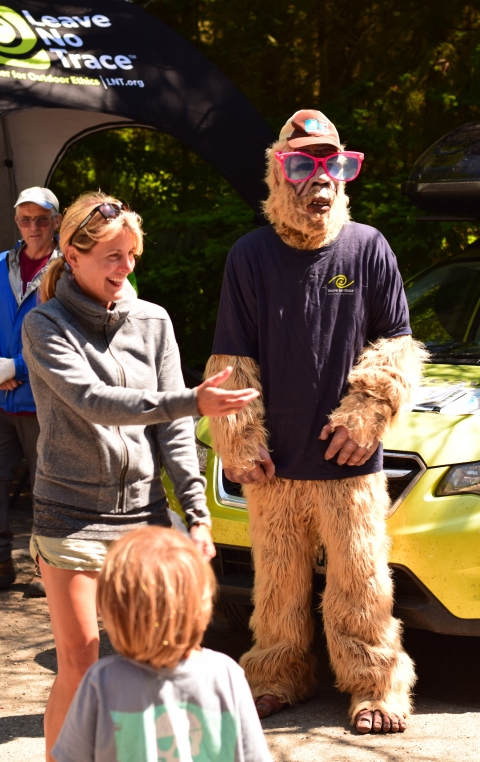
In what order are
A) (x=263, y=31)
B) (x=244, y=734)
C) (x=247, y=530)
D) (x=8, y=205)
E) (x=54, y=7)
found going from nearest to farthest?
(x=244, y=734) < (x=247, y=530) < (x=54, y=7) < (x=8, y=205) < (x=263, y=31)

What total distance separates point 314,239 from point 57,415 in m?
1.43

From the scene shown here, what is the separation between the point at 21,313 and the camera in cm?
598

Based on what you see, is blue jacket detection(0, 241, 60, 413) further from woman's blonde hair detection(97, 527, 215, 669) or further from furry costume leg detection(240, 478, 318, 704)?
woman's blonde hair detection(97, 527, 215, 669)

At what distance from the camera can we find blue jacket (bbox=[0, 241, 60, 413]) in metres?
5.93

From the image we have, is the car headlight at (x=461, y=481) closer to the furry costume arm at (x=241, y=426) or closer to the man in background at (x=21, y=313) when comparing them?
the furry costume arm at (x=241, y=426)

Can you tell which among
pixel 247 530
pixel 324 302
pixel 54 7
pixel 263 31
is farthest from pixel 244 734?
pixel 263 31

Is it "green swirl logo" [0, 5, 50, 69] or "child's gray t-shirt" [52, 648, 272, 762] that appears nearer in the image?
"child's gray t-shirt" [52, 648, 272, 762]

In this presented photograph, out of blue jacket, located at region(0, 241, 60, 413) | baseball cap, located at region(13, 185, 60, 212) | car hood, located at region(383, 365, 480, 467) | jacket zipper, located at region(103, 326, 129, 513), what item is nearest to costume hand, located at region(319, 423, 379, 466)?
car hood, located at region(383, 365, 480, 467)

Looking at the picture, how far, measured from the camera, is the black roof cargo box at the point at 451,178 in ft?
17.9

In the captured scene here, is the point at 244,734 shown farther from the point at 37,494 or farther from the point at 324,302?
the point at 324,302

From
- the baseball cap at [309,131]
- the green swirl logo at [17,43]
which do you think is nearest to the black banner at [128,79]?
the green swirl logo at [17,43]

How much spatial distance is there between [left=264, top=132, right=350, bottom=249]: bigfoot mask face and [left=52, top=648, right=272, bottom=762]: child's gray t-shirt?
227cm

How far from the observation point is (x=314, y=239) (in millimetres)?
4141

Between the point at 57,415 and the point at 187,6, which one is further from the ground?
the point at 187,6
